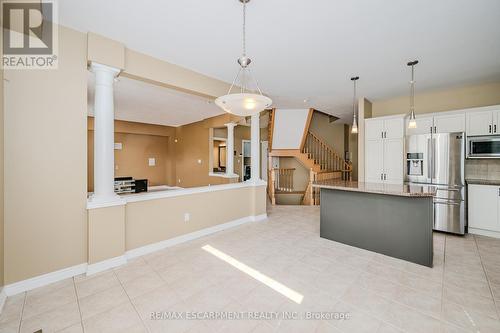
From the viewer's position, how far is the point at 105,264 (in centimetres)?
268

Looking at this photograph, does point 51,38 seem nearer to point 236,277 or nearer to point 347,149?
point 236,277

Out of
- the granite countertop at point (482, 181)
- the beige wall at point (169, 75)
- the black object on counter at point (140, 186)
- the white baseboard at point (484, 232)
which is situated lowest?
the white baseboard at point (484, 232)

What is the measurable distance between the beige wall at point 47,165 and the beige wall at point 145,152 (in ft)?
18.9

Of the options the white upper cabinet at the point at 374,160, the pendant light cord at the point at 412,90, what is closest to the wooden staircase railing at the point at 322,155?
the white upper cabinet at the point at 374,160

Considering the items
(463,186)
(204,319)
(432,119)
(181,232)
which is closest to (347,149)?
(432,119)

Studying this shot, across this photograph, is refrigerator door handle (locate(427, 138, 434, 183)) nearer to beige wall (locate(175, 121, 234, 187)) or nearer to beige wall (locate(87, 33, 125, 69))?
beige wall (locate(175, 121, 234, 187))

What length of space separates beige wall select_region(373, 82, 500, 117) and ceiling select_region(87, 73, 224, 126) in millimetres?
4272

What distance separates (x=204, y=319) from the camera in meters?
1.87

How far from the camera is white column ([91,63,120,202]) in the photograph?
2691mm

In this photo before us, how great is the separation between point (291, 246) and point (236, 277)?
119 centimetres

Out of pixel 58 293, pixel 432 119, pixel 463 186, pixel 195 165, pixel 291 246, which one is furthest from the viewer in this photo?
pixel 195 165

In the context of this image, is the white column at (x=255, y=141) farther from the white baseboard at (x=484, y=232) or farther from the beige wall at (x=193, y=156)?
the white baseboard at (x=484, y=232)

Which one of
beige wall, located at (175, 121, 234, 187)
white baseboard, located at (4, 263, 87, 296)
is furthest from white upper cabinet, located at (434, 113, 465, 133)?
white baseboard, located at (4, 263, 87, 296)

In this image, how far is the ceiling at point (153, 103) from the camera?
4.29 meters
